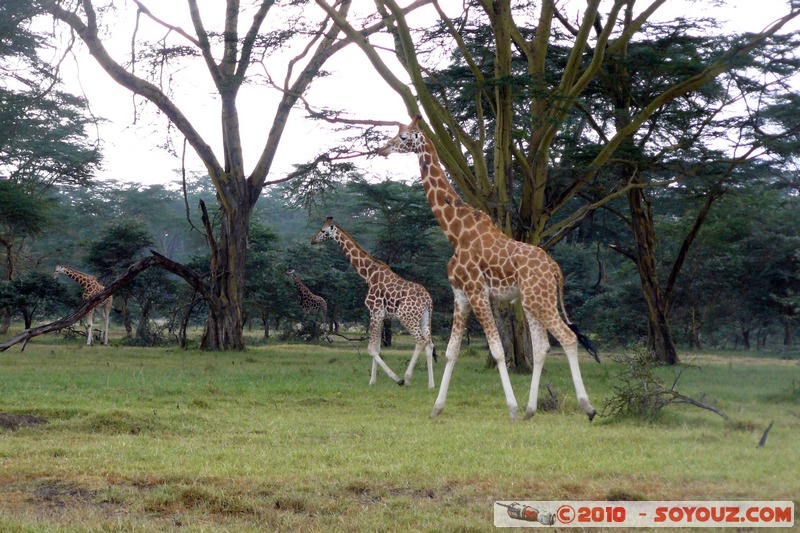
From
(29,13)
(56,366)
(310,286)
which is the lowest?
(56,366)

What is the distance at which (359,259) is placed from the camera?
13.4 meters

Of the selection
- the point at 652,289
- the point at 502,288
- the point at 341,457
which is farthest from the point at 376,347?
the point at 652,289

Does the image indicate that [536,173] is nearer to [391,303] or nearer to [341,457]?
[391,303]

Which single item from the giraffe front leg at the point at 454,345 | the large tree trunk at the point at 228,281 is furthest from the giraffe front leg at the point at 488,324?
the large tree trunk at the point at 228,281

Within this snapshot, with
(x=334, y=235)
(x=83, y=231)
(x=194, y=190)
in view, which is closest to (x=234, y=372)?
(x=334, y=235)

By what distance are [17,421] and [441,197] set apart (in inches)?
181

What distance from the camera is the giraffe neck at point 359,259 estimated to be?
13.2 m

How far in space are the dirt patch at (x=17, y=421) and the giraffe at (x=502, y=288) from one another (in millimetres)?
3570

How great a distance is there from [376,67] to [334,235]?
2743 mm

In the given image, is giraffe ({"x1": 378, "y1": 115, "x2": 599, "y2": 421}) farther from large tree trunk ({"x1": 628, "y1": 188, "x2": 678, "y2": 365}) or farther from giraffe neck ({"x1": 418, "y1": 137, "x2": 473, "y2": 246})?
large tree trunk ({"x1": 628, "y1": 188, "x2": 678, "y2": 365})

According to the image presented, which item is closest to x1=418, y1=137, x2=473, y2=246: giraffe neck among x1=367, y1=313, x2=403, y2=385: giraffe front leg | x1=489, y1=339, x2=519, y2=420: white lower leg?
x1=489, y1=339, x2=519, y2=420: white lower leg

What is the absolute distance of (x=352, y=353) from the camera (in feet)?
63.3

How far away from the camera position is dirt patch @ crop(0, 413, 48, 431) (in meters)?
7.13

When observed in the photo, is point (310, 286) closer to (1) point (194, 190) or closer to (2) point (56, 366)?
(2) point (56, 366)
